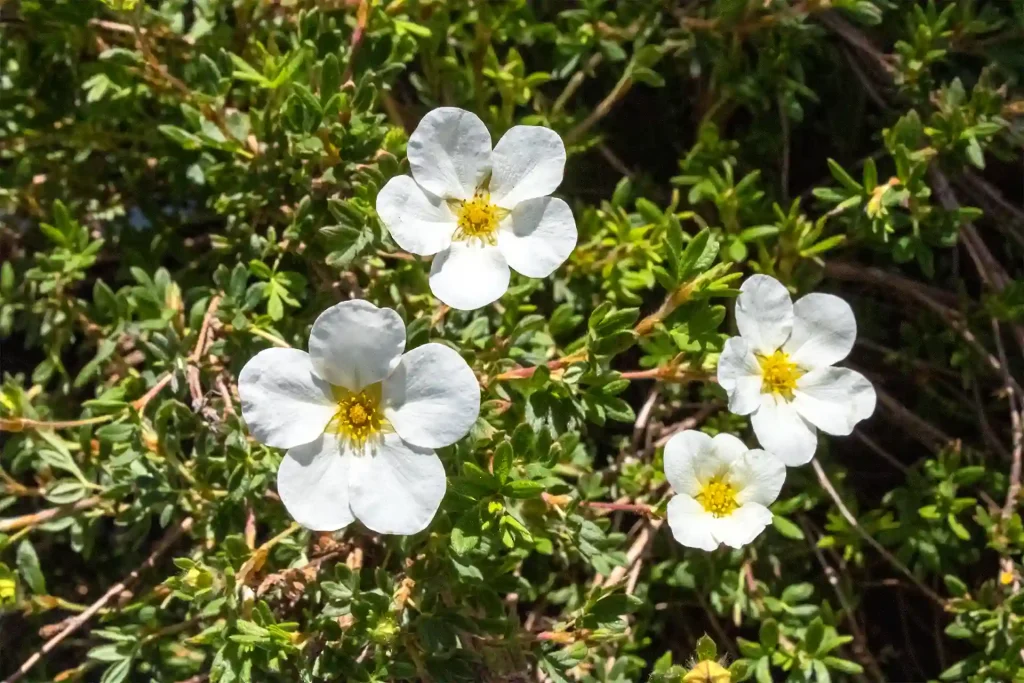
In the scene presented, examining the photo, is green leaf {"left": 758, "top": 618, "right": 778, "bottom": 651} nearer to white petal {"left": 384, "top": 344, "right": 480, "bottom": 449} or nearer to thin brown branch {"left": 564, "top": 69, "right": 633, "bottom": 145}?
white petal {"left": 384, "top": 344, "right": 480, "bottom": 449}

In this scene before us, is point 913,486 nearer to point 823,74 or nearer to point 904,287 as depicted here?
point 904,287

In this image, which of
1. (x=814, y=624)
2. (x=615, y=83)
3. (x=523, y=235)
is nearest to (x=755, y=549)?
(x=814, y=624)

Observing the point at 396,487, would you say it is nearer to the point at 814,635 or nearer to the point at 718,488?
the point at 718,488

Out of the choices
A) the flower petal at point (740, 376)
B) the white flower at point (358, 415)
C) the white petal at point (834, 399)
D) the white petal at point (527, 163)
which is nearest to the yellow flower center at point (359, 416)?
the white flower at point (358, 415)

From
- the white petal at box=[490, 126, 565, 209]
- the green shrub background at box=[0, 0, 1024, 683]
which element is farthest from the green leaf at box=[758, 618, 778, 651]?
the white petal at box=[490, 126, 565, 209]

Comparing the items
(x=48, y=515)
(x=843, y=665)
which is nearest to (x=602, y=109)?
(x=843, y=665)
